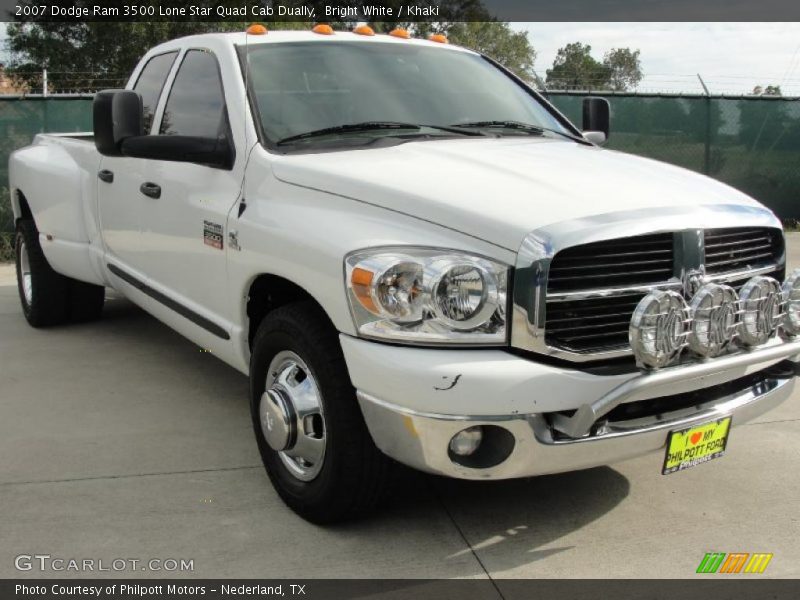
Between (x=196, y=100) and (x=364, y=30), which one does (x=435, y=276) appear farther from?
(x=364, y=30)

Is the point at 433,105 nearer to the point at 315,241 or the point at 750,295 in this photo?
the point at 315,241

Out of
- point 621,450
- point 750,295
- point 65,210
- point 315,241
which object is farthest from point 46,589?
point 65,210

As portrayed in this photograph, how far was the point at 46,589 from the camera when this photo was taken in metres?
3.15

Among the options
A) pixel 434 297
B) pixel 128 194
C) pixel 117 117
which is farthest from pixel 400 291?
pixel 128 194

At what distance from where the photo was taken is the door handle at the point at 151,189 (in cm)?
468

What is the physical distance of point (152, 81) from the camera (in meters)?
5.35

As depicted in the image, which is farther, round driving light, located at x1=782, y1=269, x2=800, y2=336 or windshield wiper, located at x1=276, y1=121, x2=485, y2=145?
windshield wiper, located at x1=276, y1=121, x2=485, y2=145

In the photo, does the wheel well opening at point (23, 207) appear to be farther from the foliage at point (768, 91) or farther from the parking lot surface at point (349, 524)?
the foliage at point (768, 91)

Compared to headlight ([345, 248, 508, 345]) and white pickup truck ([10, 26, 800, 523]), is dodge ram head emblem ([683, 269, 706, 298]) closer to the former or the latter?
white pickup truck ([10, 26, 800, 523])

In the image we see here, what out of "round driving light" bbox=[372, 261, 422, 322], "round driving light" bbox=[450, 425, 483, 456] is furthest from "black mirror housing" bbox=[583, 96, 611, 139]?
"round driving light" bbox=[450, 425, 483, 456]

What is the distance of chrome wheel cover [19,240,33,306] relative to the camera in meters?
6.87

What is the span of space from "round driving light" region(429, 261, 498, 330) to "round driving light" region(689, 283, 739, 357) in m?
0.69

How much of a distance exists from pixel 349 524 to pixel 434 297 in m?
1.05

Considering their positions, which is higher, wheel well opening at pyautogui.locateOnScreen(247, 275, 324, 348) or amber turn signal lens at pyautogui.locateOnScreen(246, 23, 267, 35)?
amber turn signal lens at pyautogui.locateOnScreen(246, 23, 267, 35)
